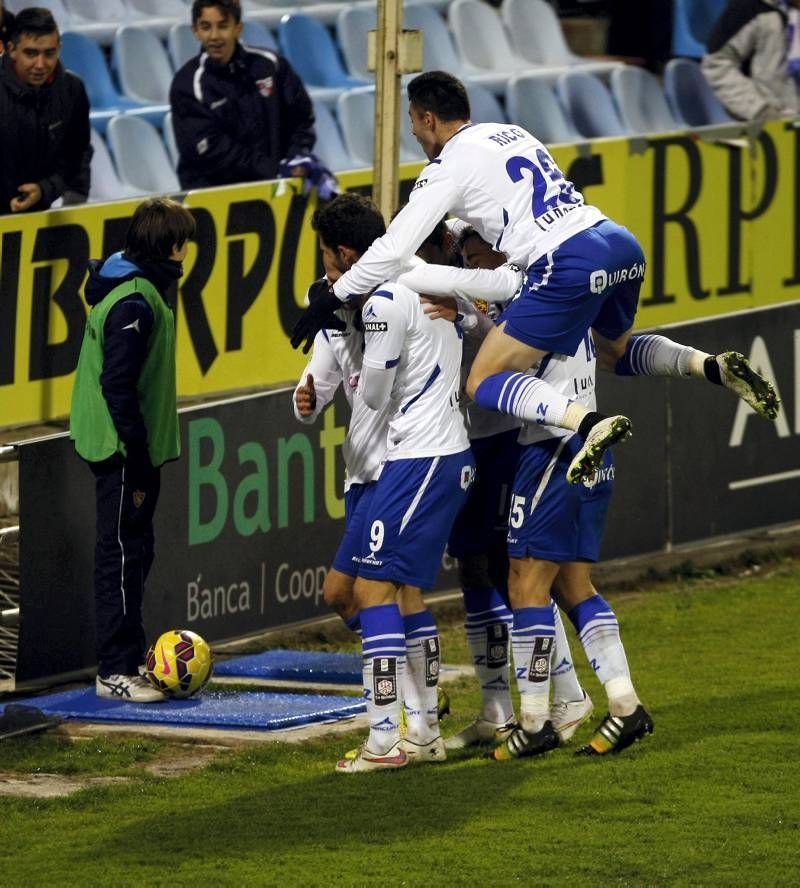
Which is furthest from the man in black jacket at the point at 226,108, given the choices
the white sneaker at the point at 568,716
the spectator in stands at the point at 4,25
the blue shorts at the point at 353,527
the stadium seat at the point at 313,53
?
the white sneaker at the point at 568,716

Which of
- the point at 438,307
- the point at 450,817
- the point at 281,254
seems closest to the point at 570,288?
the point at 438,307

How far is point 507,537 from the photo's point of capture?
7.11 meters

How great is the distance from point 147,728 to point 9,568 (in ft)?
3.06

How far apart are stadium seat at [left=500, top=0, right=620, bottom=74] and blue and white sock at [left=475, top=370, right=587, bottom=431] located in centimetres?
639

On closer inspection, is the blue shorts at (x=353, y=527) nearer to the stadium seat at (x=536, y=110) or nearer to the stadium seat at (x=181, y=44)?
the stadium seat at (x=181, y=44)

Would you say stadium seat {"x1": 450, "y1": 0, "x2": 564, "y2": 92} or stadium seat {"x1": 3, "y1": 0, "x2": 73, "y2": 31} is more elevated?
stadium seat {"x1": 3, "y1": 0, "x2": 73, "y2": 31}

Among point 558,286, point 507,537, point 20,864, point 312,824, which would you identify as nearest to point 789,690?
point 507,537

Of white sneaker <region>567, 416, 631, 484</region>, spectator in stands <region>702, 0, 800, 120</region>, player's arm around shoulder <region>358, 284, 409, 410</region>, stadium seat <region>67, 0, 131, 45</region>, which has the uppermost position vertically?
stadium seat <region>67, 0, 131, 45</region>

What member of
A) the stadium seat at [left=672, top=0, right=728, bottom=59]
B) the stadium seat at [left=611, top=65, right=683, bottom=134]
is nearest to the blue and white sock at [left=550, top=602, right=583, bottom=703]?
the stadium seat at [left=611, top=65, right=683, bottom=134]

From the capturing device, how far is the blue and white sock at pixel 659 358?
7293mm

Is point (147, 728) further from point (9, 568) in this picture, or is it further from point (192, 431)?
point (192, 431)

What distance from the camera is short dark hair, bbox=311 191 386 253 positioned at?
6.81 metres

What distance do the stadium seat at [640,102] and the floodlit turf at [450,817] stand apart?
5601 mm

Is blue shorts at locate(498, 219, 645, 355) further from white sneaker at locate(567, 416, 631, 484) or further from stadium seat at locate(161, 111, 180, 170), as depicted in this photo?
stadium seat at locate(161, 111, 180, 170)
